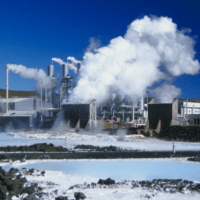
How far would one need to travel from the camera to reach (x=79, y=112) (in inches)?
1665

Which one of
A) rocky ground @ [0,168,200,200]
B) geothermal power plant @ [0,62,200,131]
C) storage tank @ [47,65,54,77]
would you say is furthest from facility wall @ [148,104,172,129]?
rocky ground @ [0,168,200,200]

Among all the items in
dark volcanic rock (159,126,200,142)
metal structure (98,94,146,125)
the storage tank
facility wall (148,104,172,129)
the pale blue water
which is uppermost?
the storage tank

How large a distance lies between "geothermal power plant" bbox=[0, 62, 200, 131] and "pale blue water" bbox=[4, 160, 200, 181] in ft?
64.3

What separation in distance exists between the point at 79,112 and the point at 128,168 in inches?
1065

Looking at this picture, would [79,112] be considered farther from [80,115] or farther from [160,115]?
[160,115]

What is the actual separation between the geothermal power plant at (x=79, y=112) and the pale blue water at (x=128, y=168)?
19603mm

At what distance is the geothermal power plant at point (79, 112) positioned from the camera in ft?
124

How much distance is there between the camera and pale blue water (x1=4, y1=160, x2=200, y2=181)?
14.5 meters

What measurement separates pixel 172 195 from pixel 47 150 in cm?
1167

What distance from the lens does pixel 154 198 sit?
379 inches

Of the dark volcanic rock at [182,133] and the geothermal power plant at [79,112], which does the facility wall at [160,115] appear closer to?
the geothermal power plant at [79,112]

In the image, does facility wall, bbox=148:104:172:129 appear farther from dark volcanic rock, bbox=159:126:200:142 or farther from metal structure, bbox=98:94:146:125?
metal structure, bbox=98:94:146:125

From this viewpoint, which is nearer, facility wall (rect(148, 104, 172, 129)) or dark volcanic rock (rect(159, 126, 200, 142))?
dark volcanic rock (rect(159, 126, 200, 142))

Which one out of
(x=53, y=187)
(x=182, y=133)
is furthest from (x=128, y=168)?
(x=182, y=133)
